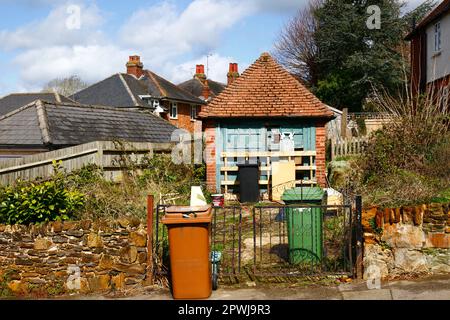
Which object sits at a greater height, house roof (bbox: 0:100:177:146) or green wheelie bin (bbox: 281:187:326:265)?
house roof (bbox: 0:100:177:146)

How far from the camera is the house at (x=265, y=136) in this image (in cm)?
1496

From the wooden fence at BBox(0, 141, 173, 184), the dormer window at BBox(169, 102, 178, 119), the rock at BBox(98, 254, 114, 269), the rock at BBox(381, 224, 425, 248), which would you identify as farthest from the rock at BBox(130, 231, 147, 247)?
the dormer window at BBox(169, 102, 178, 119)

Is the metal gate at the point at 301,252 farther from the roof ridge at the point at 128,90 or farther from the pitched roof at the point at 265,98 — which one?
the roof ridge at the point at 128,90

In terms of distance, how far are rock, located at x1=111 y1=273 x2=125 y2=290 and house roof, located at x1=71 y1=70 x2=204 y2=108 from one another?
2376 centimetres

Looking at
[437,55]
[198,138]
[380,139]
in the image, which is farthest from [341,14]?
[380,139]

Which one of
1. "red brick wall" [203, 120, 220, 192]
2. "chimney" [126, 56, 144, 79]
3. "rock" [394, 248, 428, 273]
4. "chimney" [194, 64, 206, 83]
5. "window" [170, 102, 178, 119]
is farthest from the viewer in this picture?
"chimney" [194, 64, 206, 83]

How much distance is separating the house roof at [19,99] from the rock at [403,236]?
81.2 ft

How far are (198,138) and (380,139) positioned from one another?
25.9 feet

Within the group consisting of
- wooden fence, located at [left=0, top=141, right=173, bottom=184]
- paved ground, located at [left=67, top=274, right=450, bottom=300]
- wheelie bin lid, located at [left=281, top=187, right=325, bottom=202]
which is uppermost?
wooden fence, located at [left=0, top=141, right=173, bottom=184]

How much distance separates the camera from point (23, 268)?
7.57 meters

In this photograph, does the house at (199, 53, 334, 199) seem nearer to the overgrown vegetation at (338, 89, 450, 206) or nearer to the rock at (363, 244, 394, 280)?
the overgrown vegetation at (338, 89, 450, 206)

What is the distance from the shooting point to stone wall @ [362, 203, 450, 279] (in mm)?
7309

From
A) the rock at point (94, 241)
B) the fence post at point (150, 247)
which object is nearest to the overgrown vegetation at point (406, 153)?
the fence post at point (150, 247)

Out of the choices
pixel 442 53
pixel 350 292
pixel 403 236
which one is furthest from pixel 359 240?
pixel 442 53
